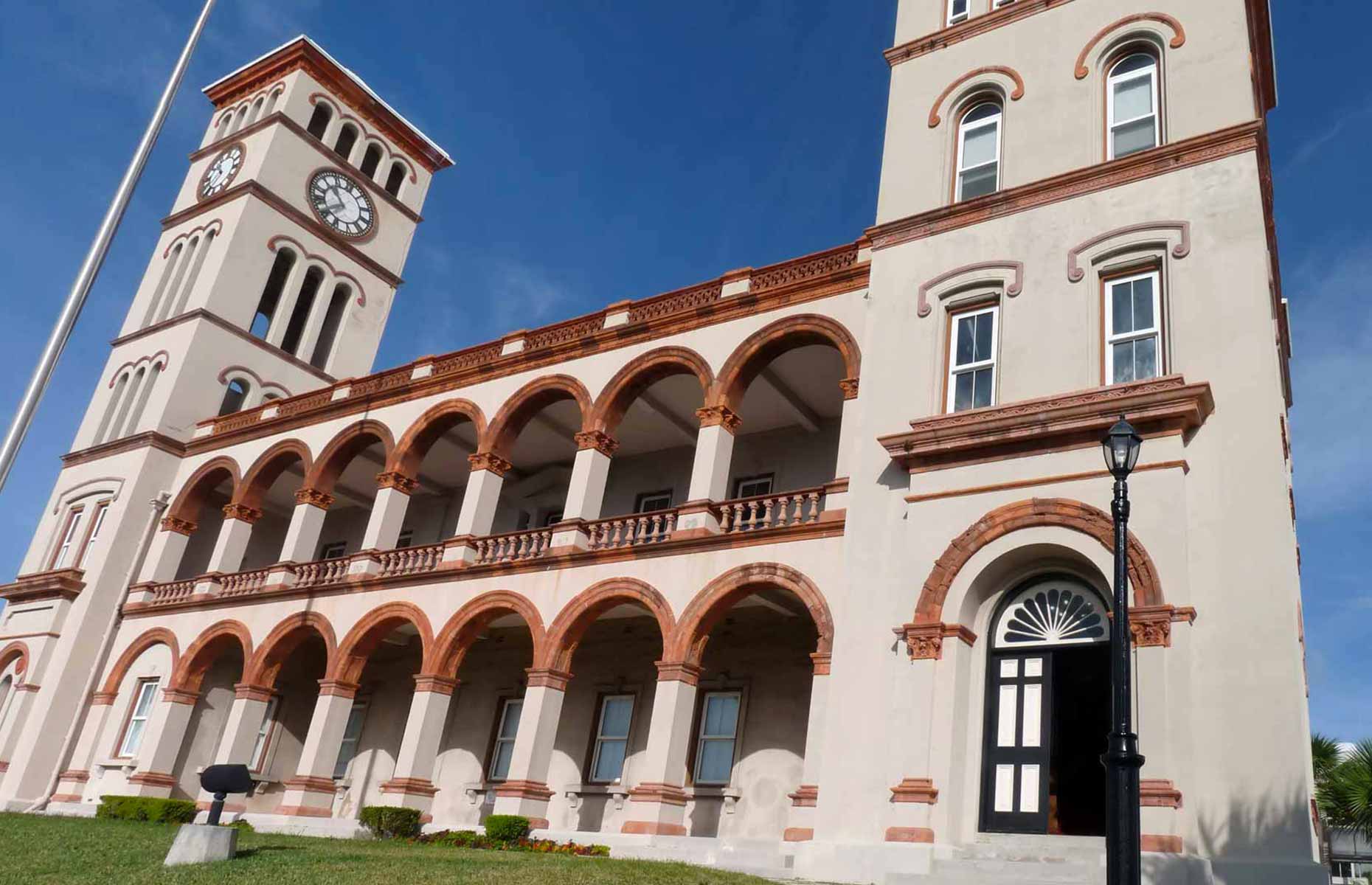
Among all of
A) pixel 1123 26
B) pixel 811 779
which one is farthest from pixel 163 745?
pixel 1123 26

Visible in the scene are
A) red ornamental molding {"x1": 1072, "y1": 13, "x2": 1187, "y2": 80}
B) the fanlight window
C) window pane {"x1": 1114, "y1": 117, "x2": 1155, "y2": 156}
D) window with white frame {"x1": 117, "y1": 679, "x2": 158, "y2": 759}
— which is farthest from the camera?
window with white frame {"x1": 117, "y1": 679, "x2": 158, "y2": 759}

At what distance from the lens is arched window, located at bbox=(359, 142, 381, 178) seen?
121ft

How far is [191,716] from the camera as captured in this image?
2625 centimetres

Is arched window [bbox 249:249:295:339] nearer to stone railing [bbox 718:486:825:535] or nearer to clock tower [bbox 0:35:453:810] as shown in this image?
clock tower [bbox 0:35:453:810]

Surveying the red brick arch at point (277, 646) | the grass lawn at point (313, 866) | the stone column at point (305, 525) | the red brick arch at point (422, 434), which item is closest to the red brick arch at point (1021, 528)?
the grass lawn at point (313, 866)

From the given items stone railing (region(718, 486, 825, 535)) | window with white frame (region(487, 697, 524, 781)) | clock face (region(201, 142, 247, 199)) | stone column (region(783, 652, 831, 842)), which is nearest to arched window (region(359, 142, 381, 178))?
clock face (region(201, 142, 247, 199))

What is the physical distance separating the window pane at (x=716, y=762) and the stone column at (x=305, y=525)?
10396 mm

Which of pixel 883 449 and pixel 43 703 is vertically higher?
pixel 883 449

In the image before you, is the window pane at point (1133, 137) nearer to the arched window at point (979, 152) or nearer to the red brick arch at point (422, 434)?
the arched window at point (979, 152)

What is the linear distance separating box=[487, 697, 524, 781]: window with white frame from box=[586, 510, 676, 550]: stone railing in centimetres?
540

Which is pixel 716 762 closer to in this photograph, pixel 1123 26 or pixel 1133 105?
pixel 1133 105

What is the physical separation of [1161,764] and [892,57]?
12.9m

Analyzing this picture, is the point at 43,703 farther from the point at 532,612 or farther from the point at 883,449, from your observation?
the point at 883,449

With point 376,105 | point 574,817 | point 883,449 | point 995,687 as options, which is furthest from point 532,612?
point 376,105
